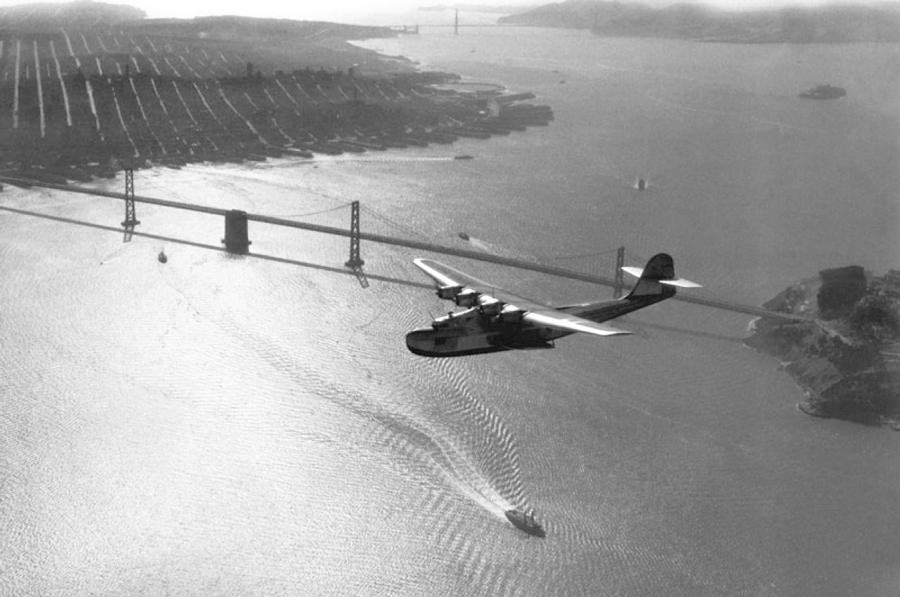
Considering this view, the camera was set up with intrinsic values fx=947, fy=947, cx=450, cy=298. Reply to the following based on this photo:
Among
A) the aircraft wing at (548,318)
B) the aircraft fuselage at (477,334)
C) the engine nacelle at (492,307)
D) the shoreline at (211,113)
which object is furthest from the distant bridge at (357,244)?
the engine nacelle at (492,307)

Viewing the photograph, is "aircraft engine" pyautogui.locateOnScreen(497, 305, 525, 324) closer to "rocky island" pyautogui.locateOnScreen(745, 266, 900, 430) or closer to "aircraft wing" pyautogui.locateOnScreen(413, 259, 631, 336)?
"aircraft wing" pyautogui.locateOnScreen(413, 259, 631, 336)

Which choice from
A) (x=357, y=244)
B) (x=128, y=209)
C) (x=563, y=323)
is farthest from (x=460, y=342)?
(x=128, y=209)

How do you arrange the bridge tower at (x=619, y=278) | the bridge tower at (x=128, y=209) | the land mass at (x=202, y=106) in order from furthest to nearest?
the land mass at (x=202, y=106) → the bridge tower at (x=128, y=209) → the bridge tower at (x=619, y=278)

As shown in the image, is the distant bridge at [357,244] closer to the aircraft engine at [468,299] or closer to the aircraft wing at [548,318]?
the aircraft wing at [548,318]

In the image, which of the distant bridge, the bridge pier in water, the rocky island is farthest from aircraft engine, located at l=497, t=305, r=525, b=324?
the bridge pier in water

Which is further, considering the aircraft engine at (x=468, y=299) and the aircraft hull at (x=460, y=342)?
the aircraft engine at (x=468, y=299)

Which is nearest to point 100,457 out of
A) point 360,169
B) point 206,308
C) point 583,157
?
point 206,308
